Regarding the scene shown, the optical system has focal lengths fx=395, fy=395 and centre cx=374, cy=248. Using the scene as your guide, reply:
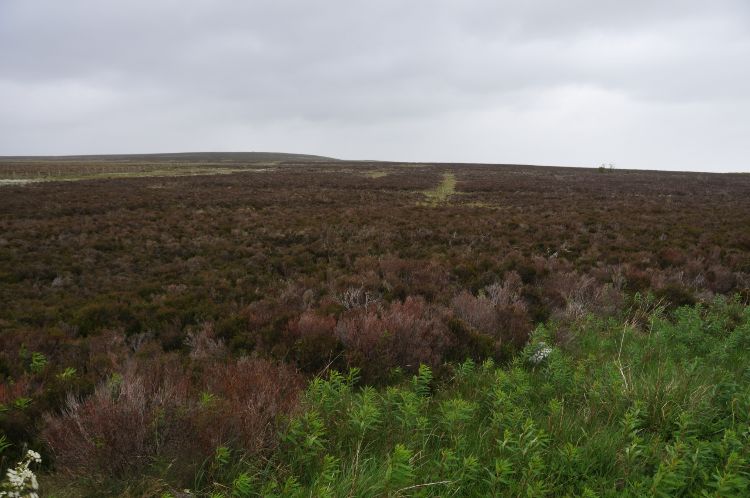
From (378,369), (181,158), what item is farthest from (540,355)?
(181,158)

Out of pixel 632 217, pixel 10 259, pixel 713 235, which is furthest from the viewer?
pixel 632 217

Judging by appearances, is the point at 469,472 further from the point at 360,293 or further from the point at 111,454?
the point at 360,293

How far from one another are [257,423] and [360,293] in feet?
13.5

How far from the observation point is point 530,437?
8.56ft

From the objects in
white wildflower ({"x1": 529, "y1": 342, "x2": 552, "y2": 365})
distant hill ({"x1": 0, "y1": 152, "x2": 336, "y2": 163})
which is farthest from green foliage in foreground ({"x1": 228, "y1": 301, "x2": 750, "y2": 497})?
distant hill ({"x1": 0, "y1": 152, "x2": 336, "y2": 163})

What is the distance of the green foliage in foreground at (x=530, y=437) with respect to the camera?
7.40 ft

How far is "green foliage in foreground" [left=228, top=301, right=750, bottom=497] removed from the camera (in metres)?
2.26

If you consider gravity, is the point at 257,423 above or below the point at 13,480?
below

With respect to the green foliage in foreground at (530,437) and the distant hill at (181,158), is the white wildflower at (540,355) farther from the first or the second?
the distant hill at (181,158)

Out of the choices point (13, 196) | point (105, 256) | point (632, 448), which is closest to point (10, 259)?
point (105, 256)

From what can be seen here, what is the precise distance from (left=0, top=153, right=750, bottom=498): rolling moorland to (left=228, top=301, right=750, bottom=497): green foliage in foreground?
21mm

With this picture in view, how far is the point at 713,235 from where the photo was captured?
12289 mm

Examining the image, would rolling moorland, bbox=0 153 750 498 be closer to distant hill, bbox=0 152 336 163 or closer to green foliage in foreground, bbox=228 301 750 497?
green foliage in foreground, bbox=228 301 750 497

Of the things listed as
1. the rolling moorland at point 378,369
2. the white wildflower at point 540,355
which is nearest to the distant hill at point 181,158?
the rolling moorland at point 378,369
